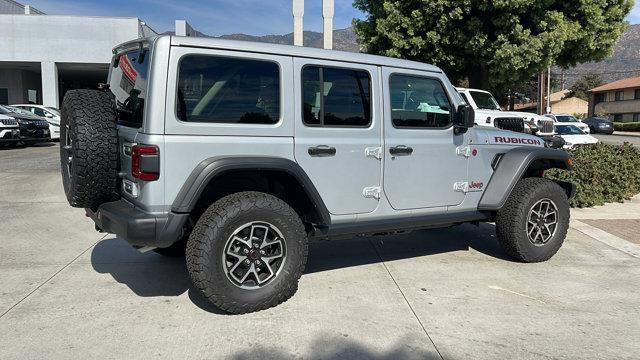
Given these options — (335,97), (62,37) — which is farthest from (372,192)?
(62,37)

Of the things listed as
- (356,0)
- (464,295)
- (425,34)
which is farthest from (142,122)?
(356,0)

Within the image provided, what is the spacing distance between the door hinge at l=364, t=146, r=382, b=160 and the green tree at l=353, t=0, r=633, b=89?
866 cm

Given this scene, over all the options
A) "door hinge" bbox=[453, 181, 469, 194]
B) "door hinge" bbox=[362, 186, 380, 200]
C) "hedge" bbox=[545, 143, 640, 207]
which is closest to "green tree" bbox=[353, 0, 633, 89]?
"hedge" bbox=[545, 143, 640, 207]

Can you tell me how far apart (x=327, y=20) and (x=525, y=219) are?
14.8 m

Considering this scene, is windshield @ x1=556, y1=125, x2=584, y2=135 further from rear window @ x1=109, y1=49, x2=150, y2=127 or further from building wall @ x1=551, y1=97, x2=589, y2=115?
building wall @ x1=551, y1=97, x2=589, y2=115

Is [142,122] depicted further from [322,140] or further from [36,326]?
[36,326]

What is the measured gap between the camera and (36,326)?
3639 mm

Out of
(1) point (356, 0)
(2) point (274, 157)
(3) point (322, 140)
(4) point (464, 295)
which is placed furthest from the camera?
(1) point (356, 0)

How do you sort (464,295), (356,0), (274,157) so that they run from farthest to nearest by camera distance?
(356,0), (464,295), (274,157)

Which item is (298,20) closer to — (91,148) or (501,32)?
(501,32)

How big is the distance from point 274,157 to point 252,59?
2.46ft

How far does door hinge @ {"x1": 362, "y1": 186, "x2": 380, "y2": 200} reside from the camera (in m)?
4.33

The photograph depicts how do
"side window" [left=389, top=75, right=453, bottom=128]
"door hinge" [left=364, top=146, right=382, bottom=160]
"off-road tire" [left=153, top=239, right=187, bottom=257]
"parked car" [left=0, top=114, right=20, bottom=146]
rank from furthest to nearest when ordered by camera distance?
1. "parked car" [left=0, top=114, right=20, bottom=146]
2. "off-road tire" [left=153, top=239, right=187, bottom=257]
3. "side window" [left=389, top=75, right=453, bottom=128]
4. "door hinge" [left=364, top=146, right=382, bottom=160]

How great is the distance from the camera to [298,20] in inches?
727
